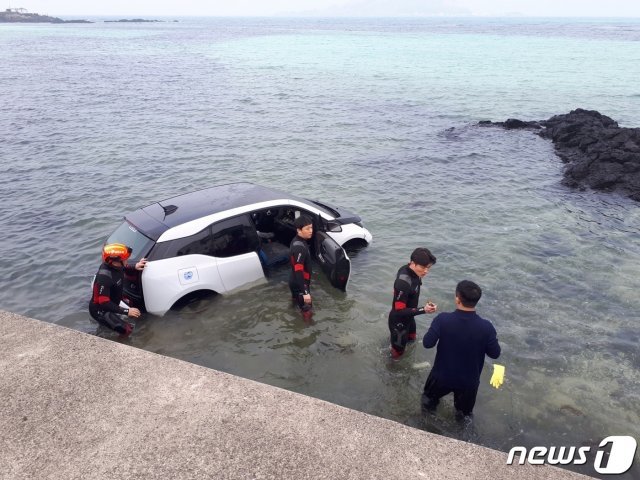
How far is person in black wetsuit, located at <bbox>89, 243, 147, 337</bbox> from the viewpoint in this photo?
6789 millimetres

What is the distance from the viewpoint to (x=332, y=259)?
869 cm

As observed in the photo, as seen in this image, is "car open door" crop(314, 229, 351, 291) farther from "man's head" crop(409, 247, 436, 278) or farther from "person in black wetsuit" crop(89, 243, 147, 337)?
"person in black wetsuit" crop(89, 243, 147, 337)

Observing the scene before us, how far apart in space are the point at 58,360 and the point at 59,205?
33.7ft

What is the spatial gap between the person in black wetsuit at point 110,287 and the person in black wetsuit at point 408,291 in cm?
389

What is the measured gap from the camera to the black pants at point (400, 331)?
670 cm

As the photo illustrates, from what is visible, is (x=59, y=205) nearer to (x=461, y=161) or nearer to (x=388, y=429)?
(x=388, y=429)

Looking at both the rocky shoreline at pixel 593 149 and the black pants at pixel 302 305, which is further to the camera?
the rocky shoreline at pixel 593 149

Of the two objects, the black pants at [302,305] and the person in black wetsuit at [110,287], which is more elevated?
the person in black wetsuit at [110,287]

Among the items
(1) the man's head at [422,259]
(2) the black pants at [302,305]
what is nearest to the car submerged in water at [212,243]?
(2) the black pants at [302,305]

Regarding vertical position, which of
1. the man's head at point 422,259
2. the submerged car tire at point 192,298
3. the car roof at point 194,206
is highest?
the man's head at point 422,259

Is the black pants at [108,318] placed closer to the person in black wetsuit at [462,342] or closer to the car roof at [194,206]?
the car roof at [194,206]

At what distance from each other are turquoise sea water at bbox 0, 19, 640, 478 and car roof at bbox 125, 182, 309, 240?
64.9 inches

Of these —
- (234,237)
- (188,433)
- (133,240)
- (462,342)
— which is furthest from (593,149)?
(188,433)

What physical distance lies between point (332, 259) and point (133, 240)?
3.52 m
